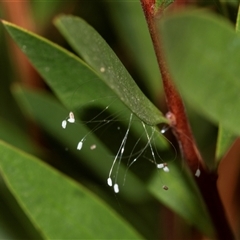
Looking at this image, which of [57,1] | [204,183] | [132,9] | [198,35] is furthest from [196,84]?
[57,1]

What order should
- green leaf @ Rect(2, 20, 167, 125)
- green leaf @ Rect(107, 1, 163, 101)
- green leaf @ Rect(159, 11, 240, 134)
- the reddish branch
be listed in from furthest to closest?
green leaf @ Rect(107, 1, 163, 101) → green leaf @ Rect(2, 20, 167, 125) → the reddish branch → green leaf @ Rect(159, 11, 240, 134)

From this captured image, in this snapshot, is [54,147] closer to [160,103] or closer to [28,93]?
[28,93]

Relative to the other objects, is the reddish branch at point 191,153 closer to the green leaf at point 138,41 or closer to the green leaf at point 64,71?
the green leaf at point 64,71

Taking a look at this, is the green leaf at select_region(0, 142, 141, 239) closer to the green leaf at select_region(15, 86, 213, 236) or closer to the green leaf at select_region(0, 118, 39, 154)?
the green leaf at select_region(15, 86, 213, 236)

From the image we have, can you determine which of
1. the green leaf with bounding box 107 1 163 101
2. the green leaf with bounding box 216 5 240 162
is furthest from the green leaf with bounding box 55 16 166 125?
the green leaf with bounding box 107 1 163 101

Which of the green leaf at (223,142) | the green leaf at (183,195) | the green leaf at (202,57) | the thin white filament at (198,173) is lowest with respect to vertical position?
the green leaf at (183,195)

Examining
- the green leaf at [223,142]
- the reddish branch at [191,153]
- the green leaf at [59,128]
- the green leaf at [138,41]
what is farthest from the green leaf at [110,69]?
the green leaf at [138,41]

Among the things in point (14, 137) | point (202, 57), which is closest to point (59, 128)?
point (14, 137)

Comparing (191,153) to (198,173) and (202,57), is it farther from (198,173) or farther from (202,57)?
(202,57)
